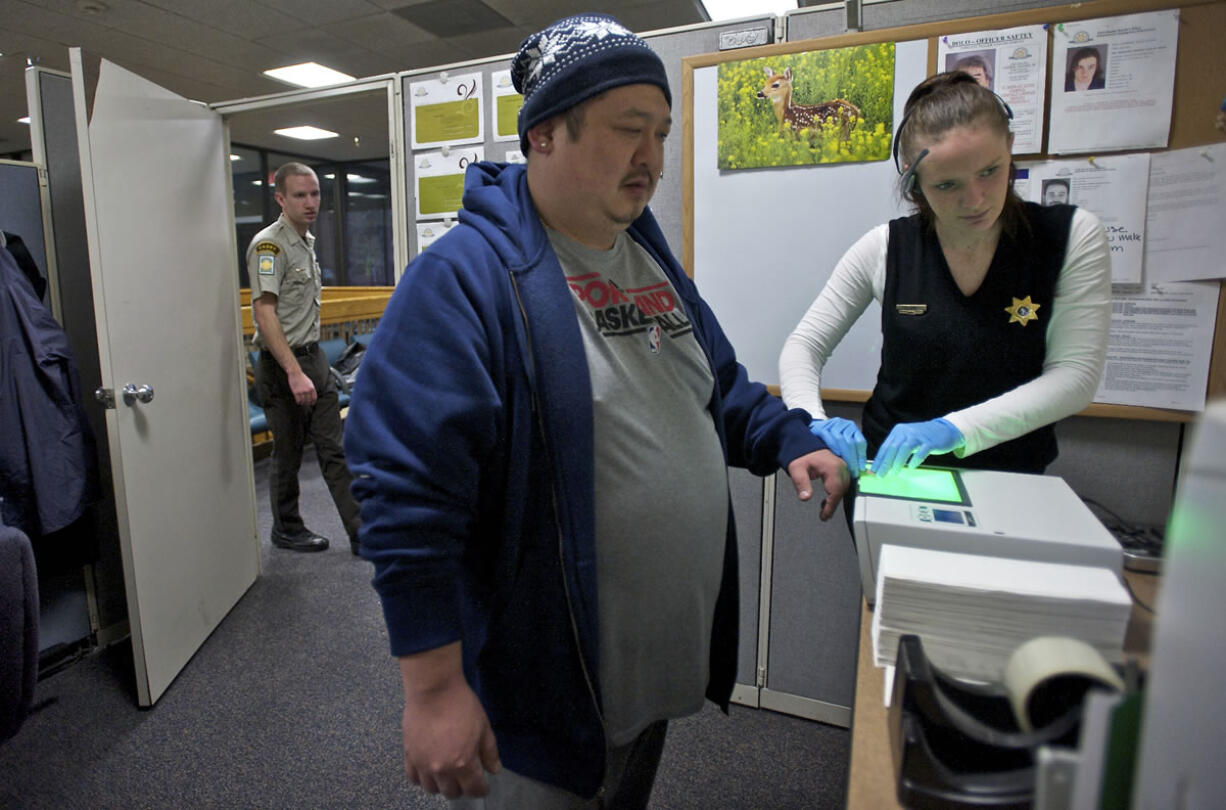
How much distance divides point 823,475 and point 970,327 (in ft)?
1.12

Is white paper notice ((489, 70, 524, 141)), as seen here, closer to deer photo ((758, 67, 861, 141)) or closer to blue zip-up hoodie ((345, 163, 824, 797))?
deer photo ((758, 67, 861, 141))

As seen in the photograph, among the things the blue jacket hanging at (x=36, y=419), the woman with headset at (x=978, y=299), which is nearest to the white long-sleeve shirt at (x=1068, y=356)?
the woman with headset at (x=978, y=299)

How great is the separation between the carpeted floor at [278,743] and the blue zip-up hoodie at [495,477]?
0.93m

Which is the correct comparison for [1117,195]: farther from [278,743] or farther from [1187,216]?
[278,743]

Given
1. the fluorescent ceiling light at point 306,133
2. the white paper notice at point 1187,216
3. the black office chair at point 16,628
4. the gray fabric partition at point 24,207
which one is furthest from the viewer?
the fluorescent ceiling light at point 306,133

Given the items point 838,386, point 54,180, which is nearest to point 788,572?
point 838,386

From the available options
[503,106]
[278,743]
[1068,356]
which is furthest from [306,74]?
[1068,356]

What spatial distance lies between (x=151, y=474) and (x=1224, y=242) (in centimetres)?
242

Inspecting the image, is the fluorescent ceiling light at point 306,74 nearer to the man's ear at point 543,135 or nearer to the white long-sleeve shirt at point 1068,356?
the man's ear at point 543,135

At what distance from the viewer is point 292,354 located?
2.62 m

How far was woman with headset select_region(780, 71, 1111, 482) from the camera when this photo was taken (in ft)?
3.18

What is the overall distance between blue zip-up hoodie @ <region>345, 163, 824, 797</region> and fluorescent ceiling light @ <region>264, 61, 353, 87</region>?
17.0 ft

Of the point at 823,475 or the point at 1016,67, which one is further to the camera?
the point at 1016,67

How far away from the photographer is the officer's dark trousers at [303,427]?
2682 millimetres
